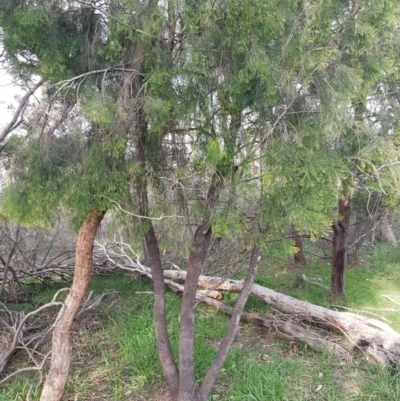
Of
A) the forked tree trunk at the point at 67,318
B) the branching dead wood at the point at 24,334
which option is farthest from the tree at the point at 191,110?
the branching dead wood at the point at 24,334

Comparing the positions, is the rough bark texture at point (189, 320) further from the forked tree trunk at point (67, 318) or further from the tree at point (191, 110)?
the forked tree trunk at point (67, 318)

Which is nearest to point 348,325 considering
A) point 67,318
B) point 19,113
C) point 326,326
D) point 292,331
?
point 326,326

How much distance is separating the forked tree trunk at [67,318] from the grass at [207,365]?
312 millimetres

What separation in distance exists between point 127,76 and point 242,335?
3746 mm

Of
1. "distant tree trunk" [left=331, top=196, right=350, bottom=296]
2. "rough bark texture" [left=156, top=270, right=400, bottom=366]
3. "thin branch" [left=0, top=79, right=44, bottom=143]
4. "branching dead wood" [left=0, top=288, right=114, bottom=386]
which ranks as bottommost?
"branching dead wood" [left=0, top=288, right=114, bottom=386]

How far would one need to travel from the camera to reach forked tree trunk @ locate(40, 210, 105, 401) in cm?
349

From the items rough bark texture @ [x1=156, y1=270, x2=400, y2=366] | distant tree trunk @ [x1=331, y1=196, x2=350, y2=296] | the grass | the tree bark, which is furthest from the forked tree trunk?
distant tree trunk @ [x1=331, y1=196, x2=350, y2=296]

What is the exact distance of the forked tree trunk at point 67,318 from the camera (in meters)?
3.49

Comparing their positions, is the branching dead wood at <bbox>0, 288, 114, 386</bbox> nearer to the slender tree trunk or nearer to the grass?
the grass

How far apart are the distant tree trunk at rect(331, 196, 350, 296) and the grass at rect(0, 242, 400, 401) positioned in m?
0.28

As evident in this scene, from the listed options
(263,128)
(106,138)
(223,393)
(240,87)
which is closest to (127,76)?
(106,138)

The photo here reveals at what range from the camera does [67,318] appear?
3.57 m

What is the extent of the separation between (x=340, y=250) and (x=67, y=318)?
4.58 m

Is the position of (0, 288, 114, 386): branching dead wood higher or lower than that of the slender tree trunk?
lower
